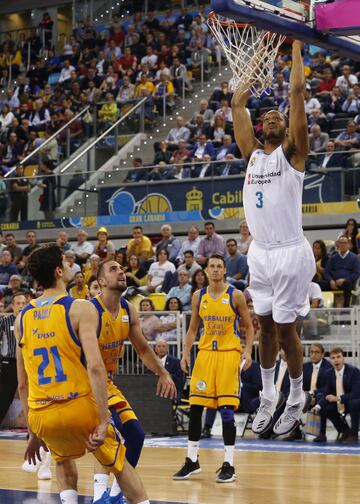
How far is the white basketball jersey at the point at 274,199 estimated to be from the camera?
6859 millimetres

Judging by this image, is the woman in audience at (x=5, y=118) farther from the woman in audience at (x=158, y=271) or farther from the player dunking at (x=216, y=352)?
the player dunking at (x=216, y=352)

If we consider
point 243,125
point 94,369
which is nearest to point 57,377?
point 94,369

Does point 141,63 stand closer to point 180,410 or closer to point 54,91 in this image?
point 54,91

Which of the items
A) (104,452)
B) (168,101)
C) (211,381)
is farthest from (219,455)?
(168,101)

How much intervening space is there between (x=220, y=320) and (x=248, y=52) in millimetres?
4632

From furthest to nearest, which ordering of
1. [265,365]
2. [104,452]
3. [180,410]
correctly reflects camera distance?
[180,410], [265,365], [104,452]

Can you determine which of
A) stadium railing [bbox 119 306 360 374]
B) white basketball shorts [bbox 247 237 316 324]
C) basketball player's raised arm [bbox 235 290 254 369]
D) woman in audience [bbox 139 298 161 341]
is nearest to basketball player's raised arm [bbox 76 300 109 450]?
white basketball shorts [bbox 247 237 316 324]

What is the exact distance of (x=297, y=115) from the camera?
262 inches

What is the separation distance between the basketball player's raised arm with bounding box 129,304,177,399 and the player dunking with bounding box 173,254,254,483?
10.5 ft

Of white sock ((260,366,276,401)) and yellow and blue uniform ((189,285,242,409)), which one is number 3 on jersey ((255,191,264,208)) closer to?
white sock ((260,366,276,401))

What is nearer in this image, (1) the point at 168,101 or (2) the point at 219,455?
(2) the point at 219,455

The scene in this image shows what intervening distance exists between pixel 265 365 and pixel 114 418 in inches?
57.7

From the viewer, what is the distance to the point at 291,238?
693 centimetres

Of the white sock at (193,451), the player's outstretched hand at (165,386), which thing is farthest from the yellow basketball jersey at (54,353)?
the white sock at (193,451)
